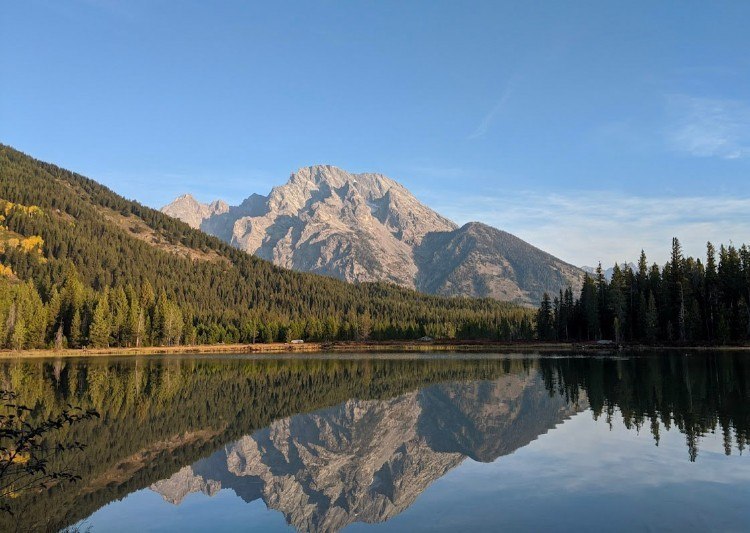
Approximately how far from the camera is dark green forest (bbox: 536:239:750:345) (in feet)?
439

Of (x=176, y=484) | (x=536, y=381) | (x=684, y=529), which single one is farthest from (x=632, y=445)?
(x=536, y=381)

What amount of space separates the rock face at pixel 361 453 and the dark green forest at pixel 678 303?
4134 inches

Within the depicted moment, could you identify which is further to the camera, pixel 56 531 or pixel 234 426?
pixel 234 426

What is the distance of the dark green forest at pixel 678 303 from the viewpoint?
13375 cm

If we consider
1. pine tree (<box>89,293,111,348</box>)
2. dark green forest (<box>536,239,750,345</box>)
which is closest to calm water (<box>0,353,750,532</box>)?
dark green forest (<box>536,239,750,345</box>)

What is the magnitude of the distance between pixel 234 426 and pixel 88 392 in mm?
24086

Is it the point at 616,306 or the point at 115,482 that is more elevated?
the point at 616,306

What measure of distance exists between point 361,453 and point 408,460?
366 centimetres

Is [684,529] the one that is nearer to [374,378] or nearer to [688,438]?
[688,438]

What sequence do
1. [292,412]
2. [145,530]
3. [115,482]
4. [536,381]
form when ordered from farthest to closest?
[536,381]
[292,412]
[115,482]
[145,530]

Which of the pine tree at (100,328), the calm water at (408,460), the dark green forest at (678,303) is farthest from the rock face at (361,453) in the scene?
the pine tree at (100,328)

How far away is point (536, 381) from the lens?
2660 inches

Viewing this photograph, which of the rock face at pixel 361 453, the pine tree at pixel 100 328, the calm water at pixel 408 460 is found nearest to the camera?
the calm water at pixel 408 460

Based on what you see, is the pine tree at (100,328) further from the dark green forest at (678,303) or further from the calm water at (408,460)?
the dark green forest at (678,303)
